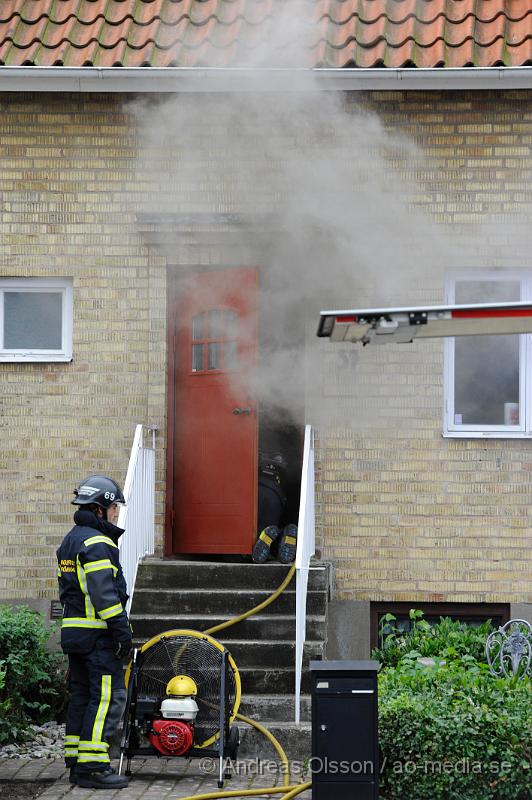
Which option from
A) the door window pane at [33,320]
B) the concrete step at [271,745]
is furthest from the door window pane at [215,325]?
the concrete step at [271,745]

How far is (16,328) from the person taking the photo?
416 inches

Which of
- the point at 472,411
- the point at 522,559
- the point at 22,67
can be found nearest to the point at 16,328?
the point at 22,67

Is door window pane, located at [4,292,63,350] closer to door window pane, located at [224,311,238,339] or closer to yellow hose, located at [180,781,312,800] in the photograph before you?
door window pane, located at [224,311,238,339]

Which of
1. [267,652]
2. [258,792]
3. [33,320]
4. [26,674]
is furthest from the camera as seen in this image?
[33,320]

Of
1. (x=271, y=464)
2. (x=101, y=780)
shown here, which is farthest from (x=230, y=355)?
(x=101, y=780)

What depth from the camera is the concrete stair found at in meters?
8.53

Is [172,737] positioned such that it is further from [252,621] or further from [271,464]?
[271,464]

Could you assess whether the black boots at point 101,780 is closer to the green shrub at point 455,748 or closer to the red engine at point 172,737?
the red engine at point 172,737

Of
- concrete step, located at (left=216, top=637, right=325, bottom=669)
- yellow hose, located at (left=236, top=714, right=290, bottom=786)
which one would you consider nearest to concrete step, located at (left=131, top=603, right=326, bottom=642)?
concrete step, located at (left=216, top=637, right=325, bottom=669)

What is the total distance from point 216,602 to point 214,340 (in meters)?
2.30

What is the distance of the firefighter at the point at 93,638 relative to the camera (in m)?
7.80

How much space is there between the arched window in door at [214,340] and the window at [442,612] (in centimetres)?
242

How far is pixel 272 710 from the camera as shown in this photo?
338 inches

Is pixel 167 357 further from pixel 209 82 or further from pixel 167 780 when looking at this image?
pixel 167 780
